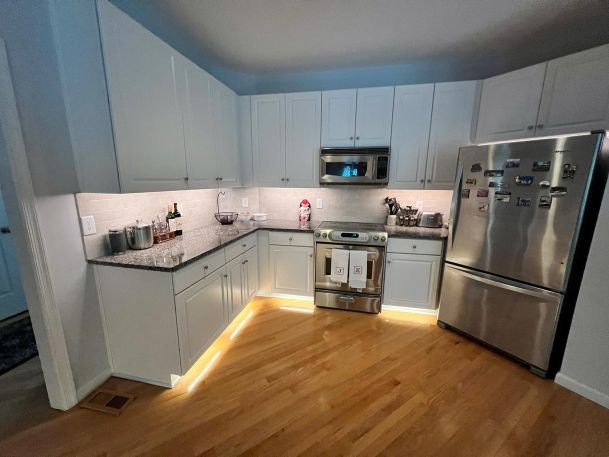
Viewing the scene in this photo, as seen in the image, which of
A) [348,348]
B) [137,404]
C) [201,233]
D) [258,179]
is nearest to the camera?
[137,404]

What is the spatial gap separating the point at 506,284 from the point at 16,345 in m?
4.25

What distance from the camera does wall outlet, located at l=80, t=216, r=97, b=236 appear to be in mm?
1588

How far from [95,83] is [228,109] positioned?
4.47 ft

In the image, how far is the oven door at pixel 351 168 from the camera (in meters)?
2.70

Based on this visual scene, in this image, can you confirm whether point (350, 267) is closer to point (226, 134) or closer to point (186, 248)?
point (186, 248)

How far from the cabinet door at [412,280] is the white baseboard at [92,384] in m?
2.59

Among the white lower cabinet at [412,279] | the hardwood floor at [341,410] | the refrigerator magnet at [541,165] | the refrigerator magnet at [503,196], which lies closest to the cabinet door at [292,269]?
the hardwood floor at [341,410]

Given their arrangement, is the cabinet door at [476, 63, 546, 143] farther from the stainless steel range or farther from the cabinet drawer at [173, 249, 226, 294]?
the cabinet drawer at [173, 249, 226, 294]

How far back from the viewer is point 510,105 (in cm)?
216

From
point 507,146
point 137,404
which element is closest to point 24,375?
point 137,404

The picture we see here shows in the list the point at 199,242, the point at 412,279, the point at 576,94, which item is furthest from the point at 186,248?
the point at 576,94

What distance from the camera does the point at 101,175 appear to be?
4.87ft

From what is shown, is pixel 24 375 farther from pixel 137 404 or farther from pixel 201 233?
pixel 201 233

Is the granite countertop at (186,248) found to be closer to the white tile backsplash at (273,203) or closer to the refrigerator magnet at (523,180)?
the white tile backsplash at (273,203)
